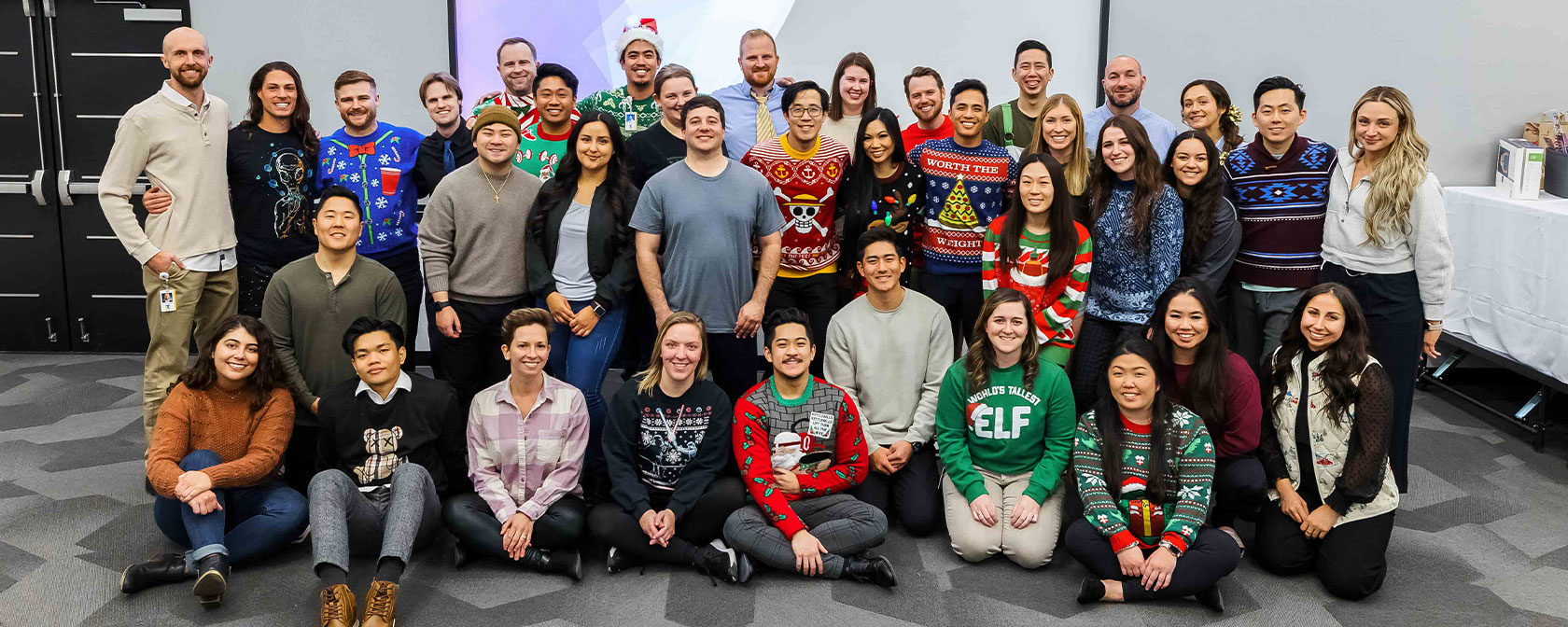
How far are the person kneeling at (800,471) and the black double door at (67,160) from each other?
3710 mm

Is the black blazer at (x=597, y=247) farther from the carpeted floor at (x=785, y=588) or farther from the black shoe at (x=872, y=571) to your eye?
the black shoe at (x=872, y=571)

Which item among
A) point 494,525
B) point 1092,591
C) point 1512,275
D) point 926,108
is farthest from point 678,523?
point 1512,275

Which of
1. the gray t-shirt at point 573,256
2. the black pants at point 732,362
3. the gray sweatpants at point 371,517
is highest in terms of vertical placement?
the gray t-shirt at point 573,256

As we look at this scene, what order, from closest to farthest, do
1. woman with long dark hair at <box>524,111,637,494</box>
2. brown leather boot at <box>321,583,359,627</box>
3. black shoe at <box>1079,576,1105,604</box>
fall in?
1. brown leather boot at <box>321,583,359,627</box>
2. black shoe at <box>1079,576,1105,604</box>
3. woman with long dark hair at <box>524,111,637,494</box>

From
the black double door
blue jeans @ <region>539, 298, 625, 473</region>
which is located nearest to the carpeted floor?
blue jeans @ <region>539, 298, 625, 473</region>

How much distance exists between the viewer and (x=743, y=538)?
2.82m

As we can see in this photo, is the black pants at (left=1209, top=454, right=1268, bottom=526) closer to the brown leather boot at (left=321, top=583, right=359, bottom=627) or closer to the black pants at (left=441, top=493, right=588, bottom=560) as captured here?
the black pants at (left=441, top=493, right=588, bottom=560)

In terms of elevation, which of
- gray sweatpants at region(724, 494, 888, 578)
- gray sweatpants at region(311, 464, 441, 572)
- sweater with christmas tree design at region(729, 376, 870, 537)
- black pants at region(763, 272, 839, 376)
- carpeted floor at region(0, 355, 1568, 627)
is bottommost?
carpeted floor at region(0, 355, 1568, 627)

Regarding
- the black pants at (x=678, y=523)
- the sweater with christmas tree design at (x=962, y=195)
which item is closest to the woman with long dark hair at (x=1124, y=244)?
the sweater with christmas tree design at (x=962, y=195)

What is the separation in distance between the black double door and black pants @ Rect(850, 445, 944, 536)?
3974 mm

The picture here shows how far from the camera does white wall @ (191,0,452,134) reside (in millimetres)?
4902

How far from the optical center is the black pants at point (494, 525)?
9.22 feet

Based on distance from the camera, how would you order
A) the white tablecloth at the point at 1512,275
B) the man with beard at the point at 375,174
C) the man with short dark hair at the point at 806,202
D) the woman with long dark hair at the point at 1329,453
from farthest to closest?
1. the white tablecloth at the point at 1512,275
2. the man with beard at the point at 375,174
3. the man with short dark hair at the point at 806,202
4. the woman with long dark hair at the point at 1329,453

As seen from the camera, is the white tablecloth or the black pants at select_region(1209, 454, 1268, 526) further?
the white tablecloth
